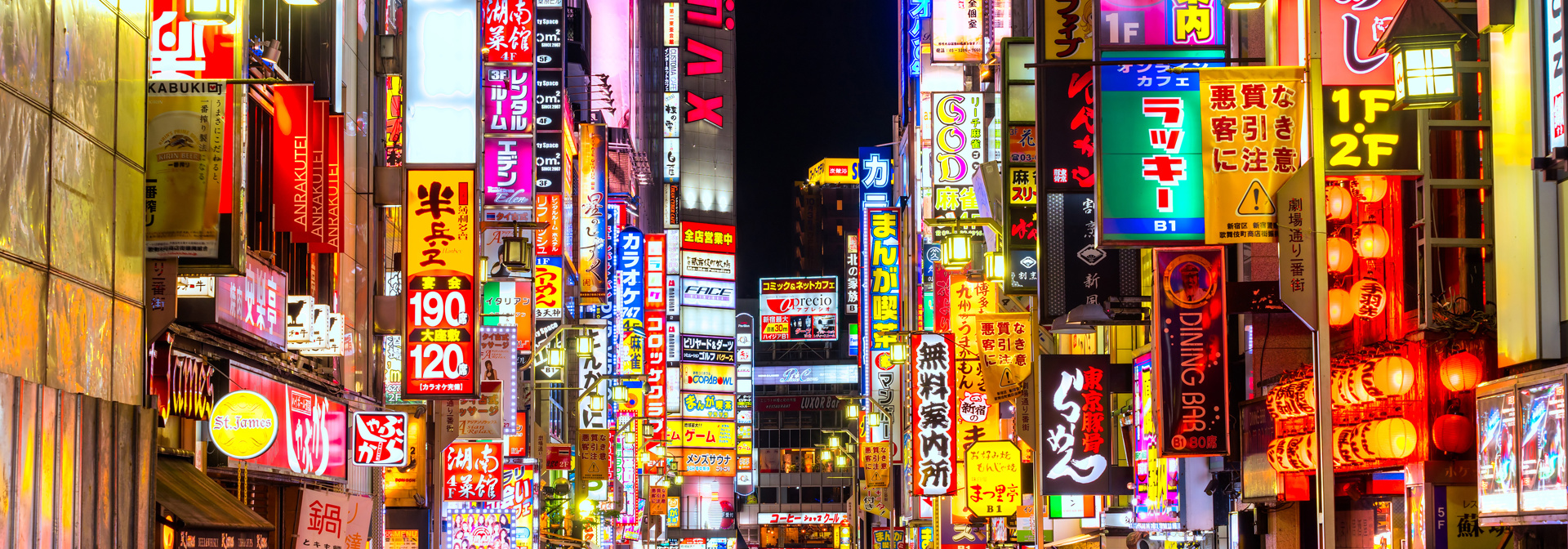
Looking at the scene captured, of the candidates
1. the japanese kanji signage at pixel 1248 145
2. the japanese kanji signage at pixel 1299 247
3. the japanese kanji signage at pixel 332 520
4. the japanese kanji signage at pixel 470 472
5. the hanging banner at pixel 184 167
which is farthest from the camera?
the japanese kanji signage at pixel 470 472

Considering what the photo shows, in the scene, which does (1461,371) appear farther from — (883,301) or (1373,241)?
(883,301)

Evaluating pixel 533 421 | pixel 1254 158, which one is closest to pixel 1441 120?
pixel 1254 158

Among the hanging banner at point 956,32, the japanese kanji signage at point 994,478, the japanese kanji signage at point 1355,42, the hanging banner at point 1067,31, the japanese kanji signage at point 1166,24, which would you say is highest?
the hanging banner at point 956,32

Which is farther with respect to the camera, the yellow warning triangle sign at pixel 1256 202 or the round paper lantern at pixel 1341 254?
the round paper lantern at pixel 1341 254

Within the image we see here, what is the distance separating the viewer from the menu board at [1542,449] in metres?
10.3

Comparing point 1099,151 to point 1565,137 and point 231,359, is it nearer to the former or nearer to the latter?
point 1565,137

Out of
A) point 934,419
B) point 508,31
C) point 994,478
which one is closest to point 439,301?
point 508,31

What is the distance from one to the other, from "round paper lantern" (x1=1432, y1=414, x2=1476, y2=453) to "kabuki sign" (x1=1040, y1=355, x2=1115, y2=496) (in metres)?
10.1

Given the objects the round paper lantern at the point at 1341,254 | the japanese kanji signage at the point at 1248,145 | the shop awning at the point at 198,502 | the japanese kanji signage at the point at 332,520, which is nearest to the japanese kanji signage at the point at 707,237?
the japanese kanji signage at the point at 332,520

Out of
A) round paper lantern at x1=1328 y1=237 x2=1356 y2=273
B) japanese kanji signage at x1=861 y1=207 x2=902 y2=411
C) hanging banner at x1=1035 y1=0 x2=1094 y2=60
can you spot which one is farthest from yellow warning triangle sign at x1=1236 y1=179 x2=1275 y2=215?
japanese kanji signage at x1=861 y1=207 x2=902 y2=411

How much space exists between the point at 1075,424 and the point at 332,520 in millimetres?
11286

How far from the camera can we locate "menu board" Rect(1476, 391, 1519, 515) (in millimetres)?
11188

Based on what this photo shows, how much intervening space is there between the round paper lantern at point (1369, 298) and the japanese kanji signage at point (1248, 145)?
1641 mm

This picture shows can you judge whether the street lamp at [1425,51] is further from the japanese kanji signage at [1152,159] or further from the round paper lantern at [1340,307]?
the round paper lantern at [1340,307]
